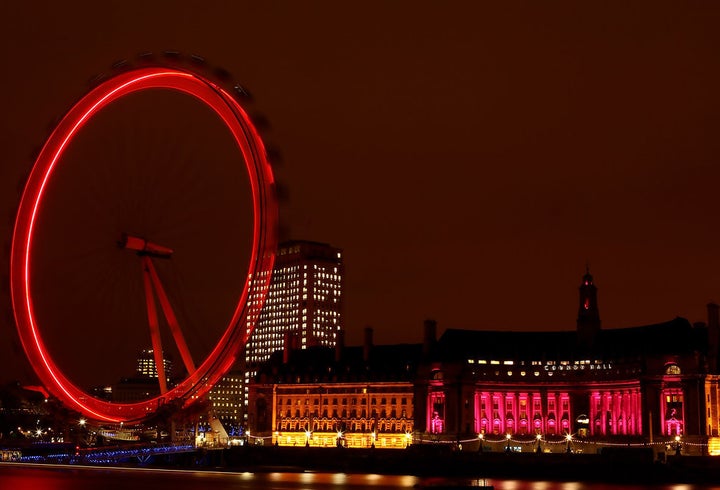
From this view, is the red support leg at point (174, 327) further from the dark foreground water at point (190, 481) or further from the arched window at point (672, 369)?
the arched window at point (672, 369)

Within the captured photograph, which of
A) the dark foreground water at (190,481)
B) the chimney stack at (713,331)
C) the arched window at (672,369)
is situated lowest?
the dark foreground water at (190,481)

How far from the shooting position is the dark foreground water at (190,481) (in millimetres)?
57594

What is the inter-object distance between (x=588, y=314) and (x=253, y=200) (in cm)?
6792

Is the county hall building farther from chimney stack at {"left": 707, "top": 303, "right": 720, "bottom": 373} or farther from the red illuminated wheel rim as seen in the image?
the red illuminated wheel rim

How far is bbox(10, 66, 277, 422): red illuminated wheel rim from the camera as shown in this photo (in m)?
58.4

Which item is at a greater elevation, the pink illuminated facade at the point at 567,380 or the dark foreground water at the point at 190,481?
the pink illuminated facade at the point at 567,380

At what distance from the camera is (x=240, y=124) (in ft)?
193

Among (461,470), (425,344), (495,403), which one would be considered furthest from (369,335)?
(461,470)

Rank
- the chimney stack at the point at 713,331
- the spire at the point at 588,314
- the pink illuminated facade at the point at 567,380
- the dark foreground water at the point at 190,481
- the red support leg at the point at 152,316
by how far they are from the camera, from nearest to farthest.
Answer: the dark foreground water at the point at 190,481 → the red support leg at the point at 152,316 → the chimney stack at the point at 713,331 → the pink illuminated facade at the point at 567,380 → the spire at the point at 588,314

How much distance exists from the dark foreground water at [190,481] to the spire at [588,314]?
151ft

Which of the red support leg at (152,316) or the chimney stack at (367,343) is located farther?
the chimney stack at (367,343)

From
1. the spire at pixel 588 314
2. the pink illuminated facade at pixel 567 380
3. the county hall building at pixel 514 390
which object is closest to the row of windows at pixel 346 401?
the county hall building at pixel 514 390

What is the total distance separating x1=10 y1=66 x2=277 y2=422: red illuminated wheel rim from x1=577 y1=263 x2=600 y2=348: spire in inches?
2569

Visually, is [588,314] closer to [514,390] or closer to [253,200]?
[514,390]
